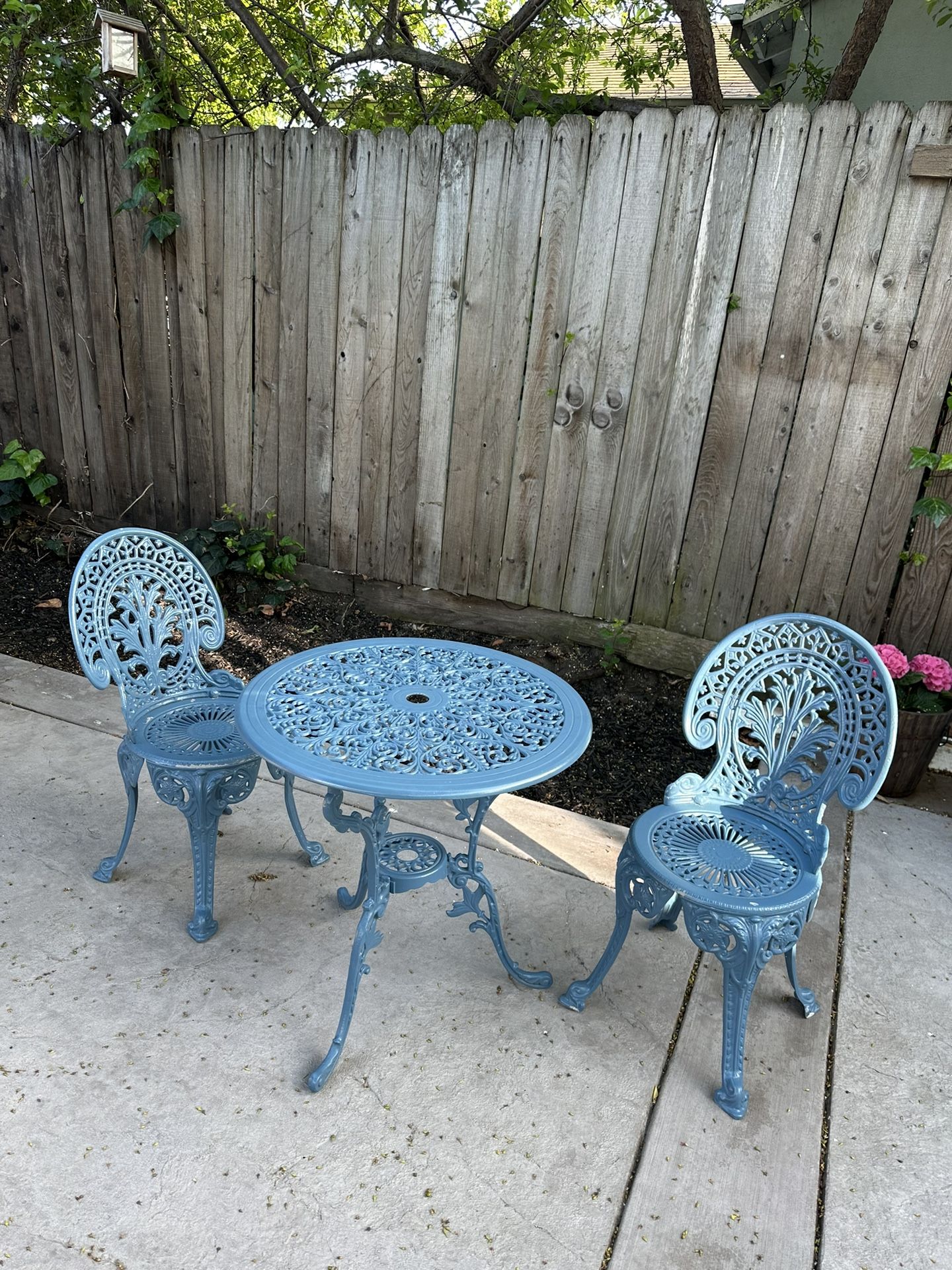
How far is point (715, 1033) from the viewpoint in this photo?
203 cm

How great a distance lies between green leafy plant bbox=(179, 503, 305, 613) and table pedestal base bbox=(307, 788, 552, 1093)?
215cm

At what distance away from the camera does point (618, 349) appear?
3.30 meters

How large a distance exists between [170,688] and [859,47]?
4.02 m

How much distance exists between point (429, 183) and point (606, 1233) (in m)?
3.49

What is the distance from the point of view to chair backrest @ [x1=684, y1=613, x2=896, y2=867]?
1.98 meters

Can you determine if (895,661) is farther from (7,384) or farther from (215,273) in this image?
(7,384)

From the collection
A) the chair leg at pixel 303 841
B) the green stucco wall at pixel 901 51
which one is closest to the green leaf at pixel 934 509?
the chair leg at pixel 303 841

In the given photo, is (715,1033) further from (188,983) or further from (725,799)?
(188,983)

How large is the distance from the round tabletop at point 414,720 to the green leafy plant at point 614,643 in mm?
1349

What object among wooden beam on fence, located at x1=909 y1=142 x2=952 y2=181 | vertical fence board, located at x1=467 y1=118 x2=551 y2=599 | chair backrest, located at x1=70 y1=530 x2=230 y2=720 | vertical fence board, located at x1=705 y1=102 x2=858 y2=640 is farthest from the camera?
vertical fence board, located at x1=467 y1=118 x2=551 y2=599

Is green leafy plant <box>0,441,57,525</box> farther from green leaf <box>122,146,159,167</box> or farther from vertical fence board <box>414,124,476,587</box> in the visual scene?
vertical fence board <box>414,124,476,587</box>

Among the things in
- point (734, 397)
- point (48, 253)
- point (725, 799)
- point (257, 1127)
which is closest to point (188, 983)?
point (257, 1127)

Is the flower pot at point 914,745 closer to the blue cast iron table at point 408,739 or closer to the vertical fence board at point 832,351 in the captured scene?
the vertical fence board at point 832,351

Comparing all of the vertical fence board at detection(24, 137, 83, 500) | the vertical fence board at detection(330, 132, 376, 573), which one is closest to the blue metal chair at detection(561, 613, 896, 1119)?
the vertical fence board at detection(330, 132, 376, 573)
